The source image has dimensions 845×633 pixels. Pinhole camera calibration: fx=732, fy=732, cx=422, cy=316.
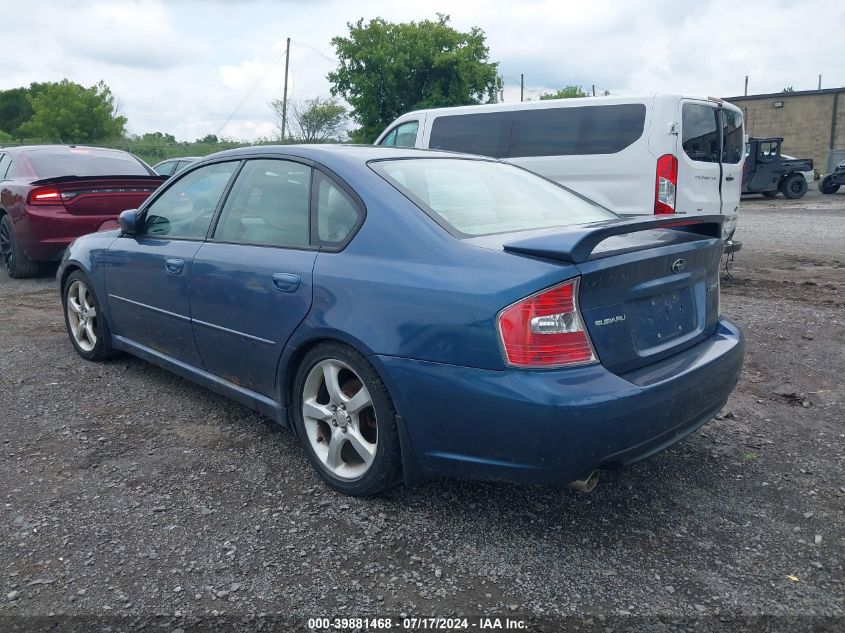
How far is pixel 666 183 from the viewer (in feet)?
25.4

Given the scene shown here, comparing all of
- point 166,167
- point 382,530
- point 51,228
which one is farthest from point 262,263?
point 166,167

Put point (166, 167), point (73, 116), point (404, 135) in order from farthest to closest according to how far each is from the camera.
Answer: point (73, 116), point (166, 167), point (404, 135)

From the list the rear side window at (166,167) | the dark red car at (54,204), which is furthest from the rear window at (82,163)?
the rear side window at (166,167)

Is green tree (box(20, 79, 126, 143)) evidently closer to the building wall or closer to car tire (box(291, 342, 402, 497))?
the building wall

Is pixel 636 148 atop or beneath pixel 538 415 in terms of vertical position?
atop

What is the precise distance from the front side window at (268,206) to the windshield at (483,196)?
1.33ft

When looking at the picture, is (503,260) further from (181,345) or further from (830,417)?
(830,417)

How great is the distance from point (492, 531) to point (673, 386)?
0.87 m

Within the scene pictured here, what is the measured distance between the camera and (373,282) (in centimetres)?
280

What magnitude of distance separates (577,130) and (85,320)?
5777 mm

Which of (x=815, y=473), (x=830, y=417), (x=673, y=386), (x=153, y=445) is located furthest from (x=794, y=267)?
(x=153, y=445)

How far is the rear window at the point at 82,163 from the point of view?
8.38 m

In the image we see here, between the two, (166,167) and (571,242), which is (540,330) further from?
(166,167)

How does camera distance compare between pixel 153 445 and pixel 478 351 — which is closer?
pixel 478 351
